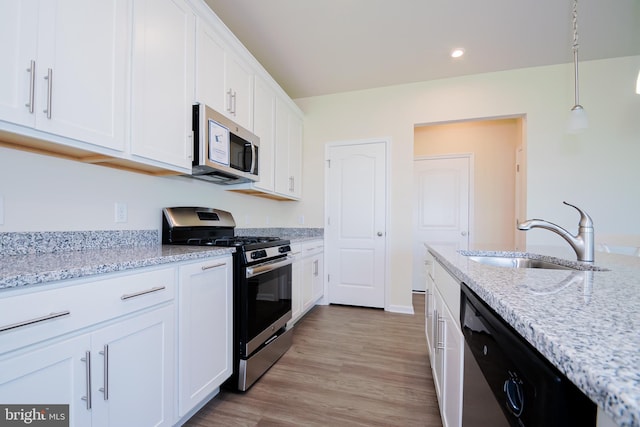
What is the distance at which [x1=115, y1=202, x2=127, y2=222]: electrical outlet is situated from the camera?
5.48 feet

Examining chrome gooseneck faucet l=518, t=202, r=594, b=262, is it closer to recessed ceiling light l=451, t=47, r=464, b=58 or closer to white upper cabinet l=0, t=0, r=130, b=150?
white upper cabinet l=0, t=0, r=130, b=150

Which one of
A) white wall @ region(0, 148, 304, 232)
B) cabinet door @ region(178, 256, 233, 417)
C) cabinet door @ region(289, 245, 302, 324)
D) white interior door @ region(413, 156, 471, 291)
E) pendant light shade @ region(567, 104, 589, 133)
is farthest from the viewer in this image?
white interior door @ region(413, 156, 471, 291)

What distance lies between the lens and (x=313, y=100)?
378 centimetres

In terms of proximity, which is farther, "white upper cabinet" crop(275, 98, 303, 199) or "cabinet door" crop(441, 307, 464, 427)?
"white upper cabinet" crop(275, 98, 303, 199)

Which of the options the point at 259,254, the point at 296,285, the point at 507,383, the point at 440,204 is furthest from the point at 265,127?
the point at 440,204

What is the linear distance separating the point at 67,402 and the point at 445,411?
1.46 m

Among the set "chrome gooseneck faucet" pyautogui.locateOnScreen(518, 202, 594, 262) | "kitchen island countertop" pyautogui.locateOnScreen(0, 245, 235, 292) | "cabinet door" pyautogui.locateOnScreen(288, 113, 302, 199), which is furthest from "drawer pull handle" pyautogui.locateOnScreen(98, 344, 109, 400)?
"cabinet door" pyautogui.locateOnScreen(288, 113, 302, 199)

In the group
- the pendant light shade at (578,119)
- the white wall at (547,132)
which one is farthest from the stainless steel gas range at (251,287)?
the pendant light shade at (578,119)

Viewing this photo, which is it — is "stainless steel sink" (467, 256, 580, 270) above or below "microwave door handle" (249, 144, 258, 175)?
below

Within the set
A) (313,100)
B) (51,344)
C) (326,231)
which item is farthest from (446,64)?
(51,344)

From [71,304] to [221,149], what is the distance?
1.33 meters

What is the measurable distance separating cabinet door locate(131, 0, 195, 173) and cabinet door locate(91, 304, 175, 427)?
0.88 metres

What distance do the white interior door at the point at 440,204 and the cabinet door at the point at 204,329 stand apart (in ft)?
10.8

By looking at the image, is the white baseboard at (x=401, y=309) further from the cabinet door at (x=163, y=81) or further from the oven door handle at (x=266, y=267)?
the cabinet door at (x=163, y=81)
